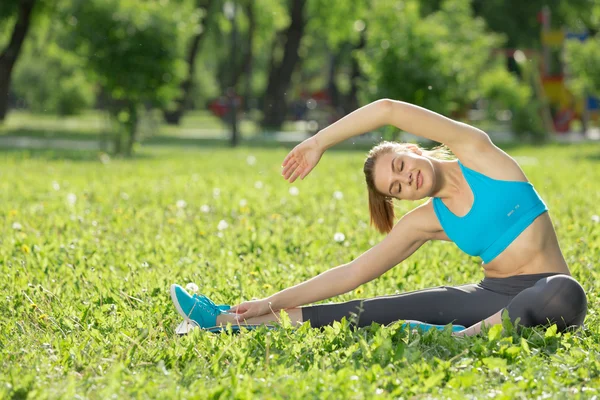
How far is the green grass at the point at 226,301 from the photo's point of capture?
3.37 metres

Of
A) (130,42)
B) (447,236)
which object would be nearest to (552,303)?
(447,236)

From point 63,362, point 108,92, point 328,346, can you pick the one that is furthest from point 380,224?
point 108,92

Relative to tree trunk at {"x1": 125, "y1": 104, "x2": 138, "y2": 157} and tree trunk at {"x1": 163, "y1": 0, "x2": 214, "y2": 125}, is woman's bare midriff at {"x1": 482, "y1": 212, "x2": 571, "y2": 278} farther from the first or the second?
tree trunk at {"x1": 163, "y1": 0, "x2": 214, "y2": 125}

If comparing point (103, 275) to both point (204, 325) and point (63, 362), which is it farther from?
point (63, 362)

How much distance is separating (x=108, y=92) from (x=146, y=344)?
1695 cm

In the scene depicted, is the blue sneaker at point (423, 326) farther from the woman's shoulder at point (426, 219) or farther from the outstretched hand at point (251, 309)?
the outstretched hand at point (251, 309)

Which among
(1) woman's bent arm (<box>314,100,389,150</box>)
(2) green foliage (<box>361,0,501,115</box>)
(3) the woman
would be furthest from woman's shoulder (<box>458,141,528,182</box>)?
(2) green foliage (<box>361,0,501,115</box>)

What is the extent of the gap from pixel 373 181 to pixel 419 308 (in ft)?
2.14

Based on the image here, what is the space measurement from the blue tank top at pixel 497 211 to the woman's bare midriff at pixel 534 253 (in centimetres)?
3

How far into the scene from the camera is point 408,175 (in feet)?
13.8

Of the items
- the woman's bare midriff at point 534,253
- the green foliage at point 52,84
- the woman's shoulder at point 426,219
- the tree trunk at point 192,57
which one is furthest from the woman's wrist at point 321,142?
the green foliage at point 52,84

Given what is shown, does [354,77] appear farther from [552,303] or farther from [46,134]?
[552,303]


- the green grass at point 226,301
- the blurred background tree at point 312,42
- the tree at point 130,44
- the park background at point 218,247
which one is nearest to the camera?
the green grass at point 226,301

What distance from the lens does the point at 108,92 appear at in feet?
66.5
